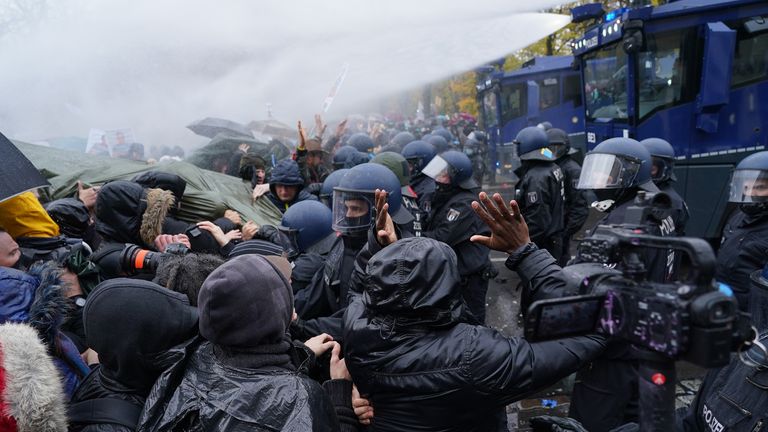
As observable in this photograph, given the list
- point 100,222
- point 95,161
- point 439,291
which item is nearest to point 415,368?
point 439,291

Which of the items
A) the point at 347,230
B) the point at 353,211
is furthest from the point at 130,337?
the point at 353,211

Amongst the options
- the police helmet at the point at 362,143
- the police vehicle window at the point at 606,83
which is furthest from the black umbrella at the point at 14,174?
the police vehicle window at the point at 606,83

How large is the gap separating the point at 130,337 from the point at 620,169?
2.86m

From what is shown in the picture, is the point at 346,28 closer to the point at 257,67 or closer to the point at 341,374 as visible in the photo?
the point at 257,67

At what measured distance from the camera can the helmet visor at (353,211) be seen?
10.2 feet

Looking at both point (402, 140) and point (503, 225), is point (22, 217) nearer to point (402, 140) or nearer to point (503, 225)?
point (503, 225)

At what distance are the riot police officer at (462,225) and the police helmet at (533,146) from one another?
1182 mm

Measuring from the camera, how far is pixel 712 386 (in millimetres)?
1726

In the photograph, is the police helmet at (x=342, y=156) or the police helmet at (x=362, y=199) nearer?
the police helmet at (x=362, y=199)

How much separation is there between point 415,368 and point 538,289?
523 millimetres

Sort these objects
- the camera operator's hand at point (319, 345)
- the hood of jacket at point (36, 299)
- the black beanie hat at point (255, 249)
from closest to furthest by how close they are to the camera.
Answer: the hood of jacket at point (36, 299) → the camera operator's hand at point (319, 345) → the black beanie hat at point (255, 249)

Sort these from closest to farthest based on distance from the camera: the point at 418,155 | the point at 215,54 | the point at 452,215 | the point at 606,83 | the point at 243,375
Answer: the point at 243,375, the point at 452,215, the point at 418,155, the point at 606,83, the point at 215,54

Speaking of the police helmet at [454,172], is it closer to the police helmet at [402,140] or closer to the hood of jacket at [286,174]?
the hood of jacket at [286,174]

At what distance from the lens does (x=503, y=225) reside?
183cm
